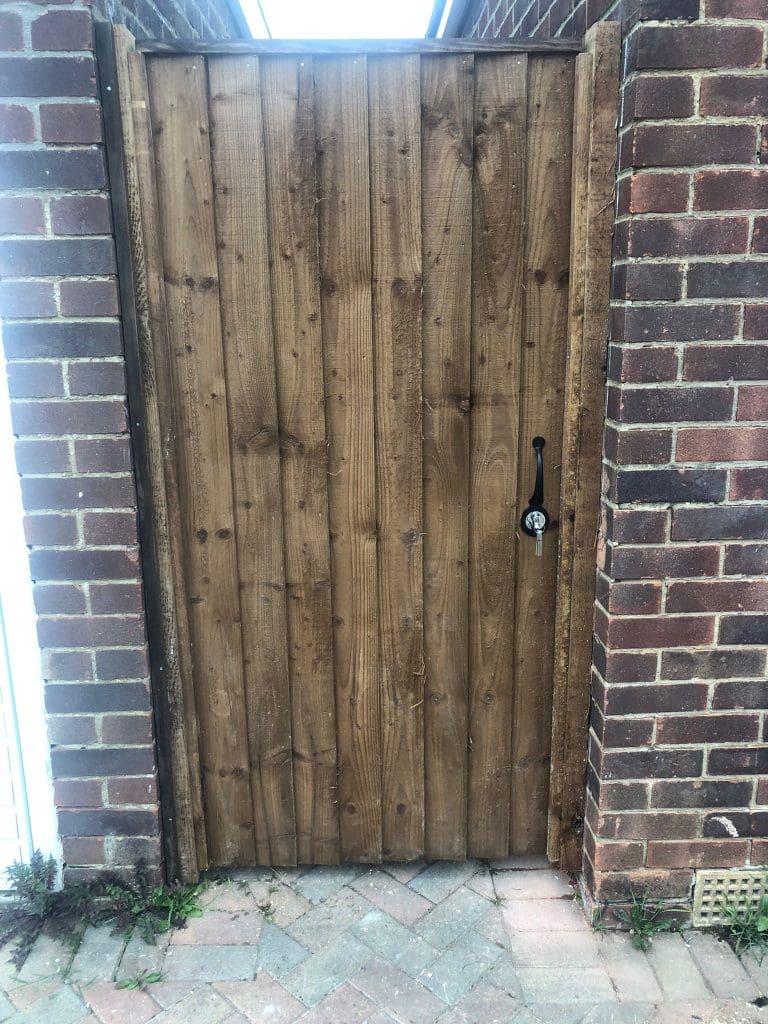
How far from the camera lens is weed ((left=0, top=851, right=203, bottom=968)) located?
7.85 feet

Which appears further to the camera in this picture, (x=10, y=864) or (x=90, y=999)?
(x=10, y=864)

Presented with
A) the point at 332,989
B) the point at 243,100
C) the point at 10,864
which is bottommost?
the point at 332,989

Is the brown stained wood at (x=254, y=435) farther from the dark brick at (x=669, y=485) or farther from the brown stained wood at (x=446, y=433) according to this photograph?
the dark brick at (x=669, y=485)

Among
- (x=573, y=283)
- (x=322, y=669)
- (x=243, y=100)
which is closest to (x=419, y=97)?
(x=243, y=100)

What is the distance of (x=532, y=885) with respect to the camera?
2570 millimetres

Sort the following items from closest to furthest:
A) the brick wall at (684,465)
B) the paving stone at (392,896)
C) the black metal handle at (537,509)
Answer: the brick wall at (684,465) < the black metal handle at (537,509) < the paving stone at (392,896)

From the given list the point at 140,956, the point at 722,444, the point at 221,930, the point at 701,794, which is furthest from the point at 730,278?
the point at 140,956

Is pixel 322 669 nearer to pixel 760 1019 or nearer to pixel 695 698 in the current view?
pixel 695 698

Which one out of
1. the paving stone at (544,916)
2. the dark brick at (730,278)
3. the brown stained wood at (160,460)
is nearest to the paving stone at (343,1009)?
the paving stone at (544,916)

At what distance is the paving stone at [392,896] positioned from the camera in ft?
8.04

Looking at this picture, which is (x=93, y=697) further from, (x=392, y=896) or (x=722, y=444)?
(x=722, y=444)

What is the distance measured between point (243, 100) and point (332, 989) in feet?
7.88

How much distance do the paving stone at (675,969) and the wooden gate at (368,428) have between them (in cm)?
43

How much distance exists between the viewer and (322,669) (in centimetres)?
249
